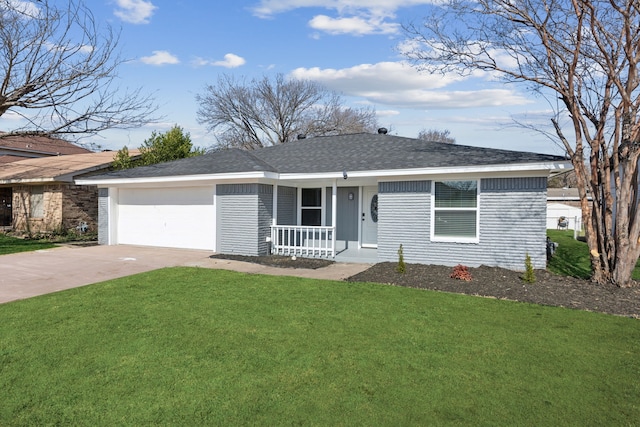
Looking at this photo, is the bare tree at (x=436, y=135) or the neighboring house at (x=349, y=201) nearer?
the neighboring house at (x=349, y=201)

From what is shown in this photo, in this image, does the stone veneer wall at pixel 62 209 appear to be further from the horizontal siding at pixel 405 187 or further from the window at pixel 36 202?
the horizontal siding at pixel 405 187

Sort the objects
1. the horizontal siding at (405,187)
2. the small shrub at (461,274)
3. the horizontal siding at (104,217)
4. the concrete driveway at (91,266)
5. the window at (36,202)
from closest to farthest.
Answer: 1. the concrete driveway at (91,266)
2. the small shrub at (461,274)
3. the horizontal siding at (405,187)
4. the horizontal siding at (104,217)
5. the window at (36,202)

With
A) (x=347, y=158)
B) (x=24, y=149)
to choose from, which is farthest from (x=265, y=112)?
(x=347, y=158)

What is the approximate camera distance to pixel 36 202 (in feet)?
61.6

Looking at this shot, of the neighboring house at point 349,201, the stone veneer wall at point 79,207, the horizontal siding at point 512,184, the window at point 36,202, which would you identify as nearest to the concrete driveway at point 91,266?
the neighboring house at point 349,201

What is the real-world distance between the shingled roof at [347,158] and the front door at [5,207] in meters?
10.5

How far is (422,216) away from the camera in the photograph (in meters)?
10.8

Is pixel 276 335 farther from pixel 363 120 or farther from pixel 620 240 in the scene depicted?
pixel 363 120

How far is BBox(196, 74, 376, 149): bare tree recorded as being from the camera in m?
37.5

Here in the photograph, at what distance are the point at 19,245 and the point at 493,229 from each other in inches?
617

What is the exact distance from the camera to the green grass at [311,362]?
347cm

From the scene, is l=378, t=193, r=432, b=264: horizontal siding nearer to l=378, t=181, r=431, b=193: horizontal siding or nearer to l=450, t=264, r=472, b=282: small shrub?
l=378, t=181, r=431, b=193: horizontal siding

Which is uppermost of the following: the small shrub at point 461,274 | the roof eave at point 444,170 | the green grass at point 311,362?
the roof eave at point 444,170

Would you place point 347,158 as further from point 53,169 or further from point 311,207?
point 53,169
